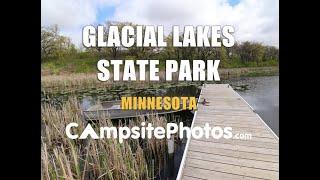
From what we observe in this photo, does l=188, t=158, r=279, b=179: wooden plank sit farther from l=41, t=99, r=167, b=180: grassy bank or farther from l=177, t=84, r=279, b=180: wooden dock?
l=41, t=99, r=167, b=180: grassy bank

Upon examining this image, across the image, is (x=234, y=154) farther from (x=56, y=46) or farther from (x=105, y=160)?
(x=56, y=46)

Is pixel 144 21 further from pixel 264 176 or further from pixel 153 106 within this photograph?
pixel 264 176

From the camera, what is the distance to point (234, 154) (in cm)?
246

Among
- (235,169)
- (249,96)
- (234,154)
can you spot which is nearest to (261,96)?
(249,96)

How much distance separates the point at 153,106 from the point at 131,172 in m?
0.73

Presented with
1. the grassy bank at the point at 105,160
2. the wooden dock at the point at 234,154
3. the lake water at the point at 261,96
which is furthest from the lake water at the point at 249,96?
the wooden dock at the point at 234,154

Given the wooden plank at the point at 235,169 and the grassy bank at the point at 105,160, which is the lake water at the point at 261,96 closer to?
the grassy bank at the point at 105,160

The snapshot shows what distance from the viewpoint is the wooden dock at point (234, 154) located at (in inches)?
85.4

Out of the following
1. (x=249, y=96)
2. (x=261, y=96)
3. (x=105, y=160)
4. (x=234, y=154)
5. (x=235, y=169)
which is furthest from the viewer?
(x=249, y=96)

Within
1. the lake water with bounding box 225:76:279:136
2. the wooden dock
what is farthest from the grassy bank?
the lake water with bounding box 225:76:279:136

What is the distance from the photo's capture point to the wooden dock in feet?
7.12
